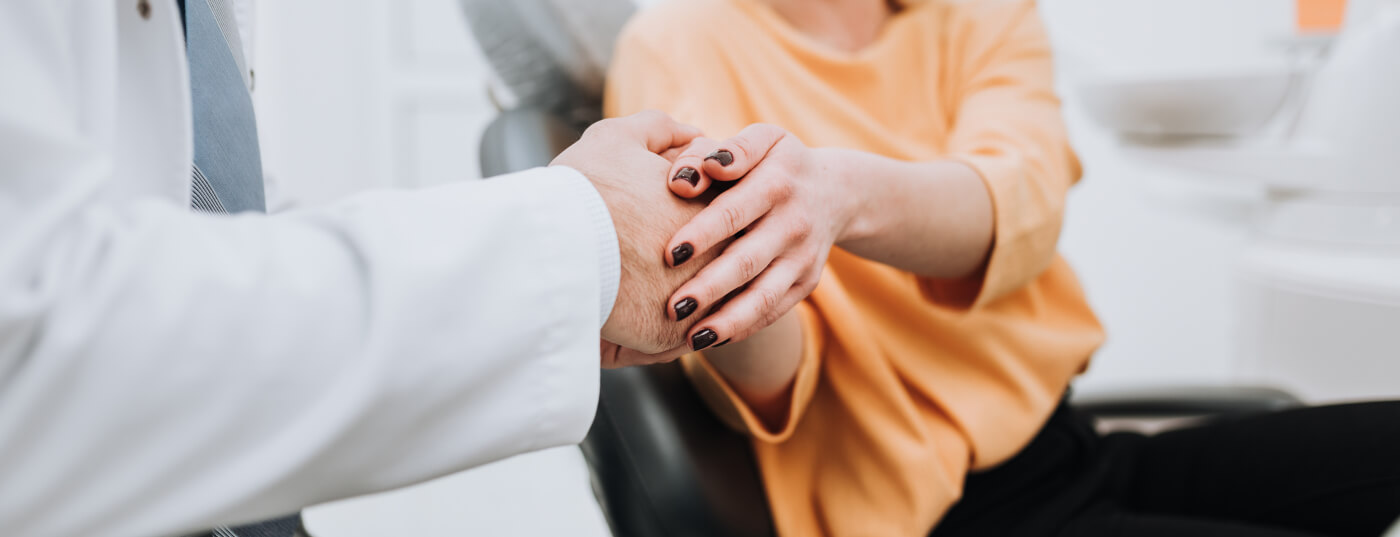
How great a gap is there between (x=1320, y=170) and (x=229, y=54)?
35.3 inches

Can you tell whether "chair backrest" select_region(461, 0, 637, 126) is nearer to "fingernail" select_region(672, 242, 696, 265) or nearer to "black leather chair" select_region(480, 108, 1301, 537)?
"black leather chair" select_region(480, 108, 1301, 537)

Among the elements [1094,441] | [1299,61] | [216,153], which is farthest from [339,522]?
[1299,61]

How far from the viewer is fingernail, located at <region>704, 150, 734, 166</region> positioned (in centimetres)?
32

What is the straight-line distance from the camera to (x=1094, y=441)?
0.62 metres

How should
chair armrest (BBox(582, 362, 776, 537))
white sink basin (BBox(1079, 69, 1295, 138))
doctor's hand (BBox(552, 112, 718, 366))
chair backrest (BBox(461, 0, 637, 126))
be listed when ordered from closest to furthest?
doctor's hand (BBox(552, 112, 718, 366)), chair armrest (BBox(582, 362, 776, 537)), chair backrest (BBox(461, 0, 637, 126)), white sink basin (BBox(1079, 69, 1295, 138))

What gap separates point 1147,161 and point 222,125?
890 mm

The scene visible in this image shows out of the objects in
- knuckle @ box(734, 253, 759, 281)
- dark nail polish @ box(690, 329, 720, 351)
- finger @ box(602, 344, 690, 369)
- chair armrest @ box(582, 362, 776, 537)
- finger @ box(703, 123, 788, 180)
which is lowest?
chair armrest @ box(582, 362, 776, 537)

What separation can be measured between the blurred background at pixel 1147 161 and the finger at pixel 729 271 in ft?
0.69

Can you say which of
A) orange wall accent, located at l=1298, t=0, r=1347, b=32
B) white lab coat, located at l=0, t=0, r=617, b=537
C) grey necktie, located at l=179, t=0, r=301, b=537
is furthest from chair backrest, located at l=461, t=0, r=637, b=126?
orange wall accent, located at l=1298, t=0, r=1347, b=32

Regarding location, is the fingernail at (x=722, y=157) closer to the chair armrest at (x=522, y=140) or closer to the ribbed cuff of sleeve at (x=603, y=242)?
the ribbed cuff of sleeve at (x=603, y=242)

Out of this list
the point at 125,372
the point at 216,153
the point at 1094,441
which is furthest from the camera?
the point at 1094,441

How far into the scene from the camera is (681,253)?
0.98 feet

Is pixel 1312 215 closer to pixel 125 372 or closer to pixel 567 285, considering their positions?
pixel 567 285

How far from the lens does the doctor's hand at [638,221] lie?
294 millimetres
